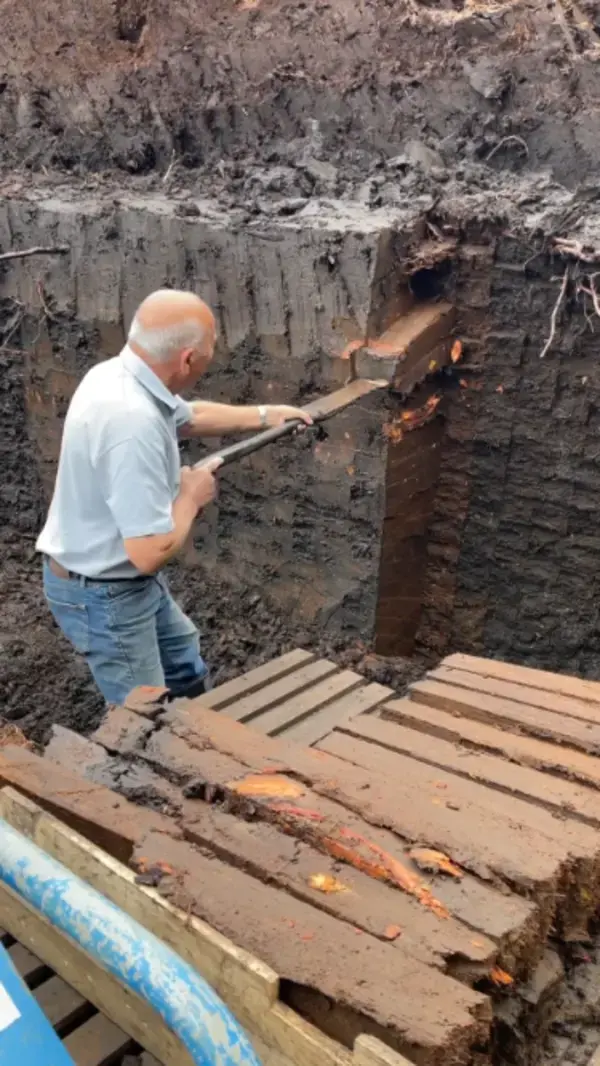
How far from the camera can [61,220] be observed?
5828 millimetres

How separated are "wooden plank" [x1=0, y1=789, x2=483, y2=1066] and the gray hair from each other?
5.80 ft

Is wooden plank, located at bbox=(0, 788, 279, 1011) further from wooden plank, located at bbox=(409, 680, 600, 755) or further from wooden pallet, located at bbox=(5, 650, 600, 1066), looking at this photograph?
wooden plank, located at bbox=(409, 680, 600, 755)

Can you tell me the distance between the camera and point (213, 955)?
1653 mm

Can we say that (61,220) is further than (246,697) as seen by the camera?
Yes

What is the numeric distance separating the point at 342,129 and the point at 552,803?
489 centimetres

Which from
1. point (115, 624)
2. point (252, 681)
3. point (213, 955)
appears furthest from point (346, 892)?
point (115, 624)

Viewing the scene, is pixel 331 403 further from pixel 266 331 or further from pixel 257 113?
pixel 257 113

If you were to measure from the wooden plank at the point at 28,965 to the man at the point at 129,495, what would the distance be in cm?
148

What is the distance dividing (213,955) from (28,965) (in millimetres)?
587

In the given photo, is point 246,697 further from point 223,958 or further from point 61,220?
point 61,220

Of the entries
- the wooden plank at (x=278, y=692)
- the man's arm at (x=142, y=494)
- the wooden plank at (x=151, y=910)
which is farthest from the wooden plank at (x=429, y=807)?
the man's arm at (x=142, y=494)

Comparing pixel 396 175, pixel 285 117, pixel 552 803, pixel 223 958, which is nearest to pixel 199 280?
pixel 396 175

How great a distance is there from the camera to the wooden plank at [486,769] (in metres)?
2.12

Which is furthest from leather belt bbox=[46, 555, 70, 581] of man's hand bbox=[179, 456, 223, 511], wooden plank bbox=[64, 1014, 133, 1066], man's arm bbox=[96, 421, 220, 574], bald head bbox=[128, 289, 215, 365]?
wooden plank bbox=[64, 1014, 133, 1066]
